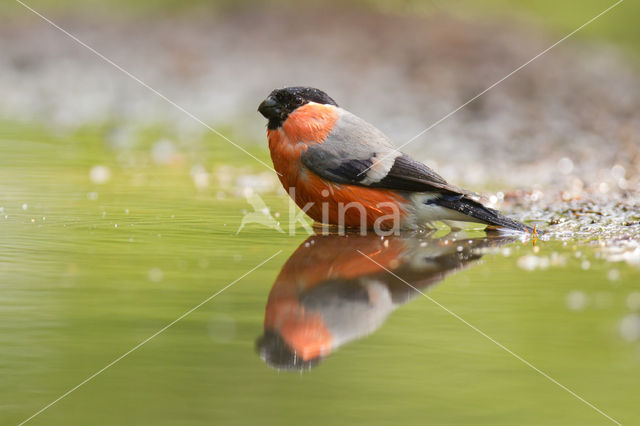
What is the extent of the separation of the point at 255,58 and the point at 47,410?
50.6 feet

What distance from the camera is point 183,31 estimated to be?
809 inches

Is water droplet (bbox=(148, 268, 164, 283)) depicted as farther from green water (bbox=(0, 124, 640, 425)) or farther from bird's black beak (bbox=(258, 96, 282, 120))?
bird's black beak (bbox=(258, 96, 282, 120))

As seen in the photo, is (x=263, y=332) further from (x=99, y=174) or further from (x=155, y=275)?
(x=99, y=174)

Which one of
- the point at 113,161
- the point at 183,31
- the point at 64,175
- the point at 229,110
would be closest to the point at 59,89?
the point at 229,110

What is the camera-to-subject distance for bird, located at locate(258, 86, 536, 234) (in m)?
5.84

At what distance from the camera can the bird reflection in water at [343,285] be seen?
11.4 feet

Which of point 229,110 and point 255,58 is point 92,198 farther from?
point 255,58

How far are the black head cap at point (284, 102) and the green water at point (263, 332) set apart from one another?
2.50ft

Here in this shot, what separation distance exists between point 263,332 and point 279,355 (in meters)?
0.22

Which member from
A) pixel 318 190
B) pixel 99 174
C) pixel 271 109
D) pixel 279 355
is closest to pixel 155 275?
pixel 279 355

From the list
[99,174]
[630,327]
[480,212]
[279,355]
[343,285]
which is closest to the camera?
[279,355]

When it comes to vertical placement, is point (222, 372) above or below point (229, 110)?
below

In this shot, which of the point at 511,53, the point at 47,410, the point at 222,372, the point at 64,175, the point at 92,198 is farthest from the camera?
the point at 511,53

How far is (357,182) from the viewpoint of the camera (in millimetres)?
5836
